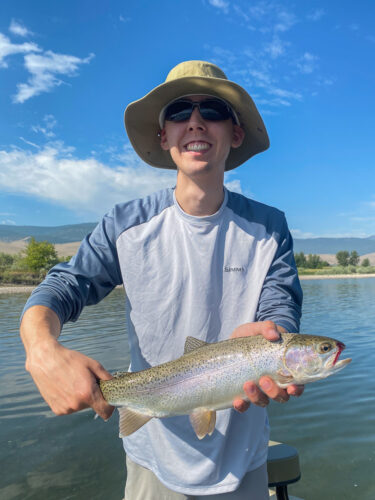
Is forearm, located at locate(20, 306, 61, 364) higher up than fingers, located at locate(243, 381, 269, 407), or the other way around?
forearm, located at locate(20, 306, 61, 364)

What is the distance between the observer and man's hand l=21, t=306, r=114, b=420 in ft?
6.88

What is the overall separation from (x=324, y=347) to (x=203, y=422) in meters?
0.94

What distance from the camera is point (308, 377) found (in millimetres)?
2514

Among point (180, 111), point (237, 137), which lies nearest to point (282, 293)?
point (237, 137)

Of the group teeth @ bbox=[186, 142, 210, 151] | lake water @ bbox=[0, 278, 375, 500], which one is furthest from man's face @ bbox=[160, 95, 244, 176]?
lake water @ bbox=[0, 278, 375, 500]

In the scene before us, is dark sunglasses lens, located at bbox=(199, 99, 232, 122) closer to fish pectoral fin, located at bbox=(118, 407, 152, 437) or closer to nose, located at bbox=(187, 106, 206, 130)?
nose, located at bbox=(187, 106, 206, 130)

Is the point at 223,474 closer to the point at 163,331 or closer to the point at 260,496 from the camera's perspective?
the point at 260,496

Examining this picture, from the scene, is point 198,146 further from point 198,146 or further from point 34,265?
point 34,265

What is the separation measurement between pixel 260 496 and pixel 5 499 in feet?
17.0

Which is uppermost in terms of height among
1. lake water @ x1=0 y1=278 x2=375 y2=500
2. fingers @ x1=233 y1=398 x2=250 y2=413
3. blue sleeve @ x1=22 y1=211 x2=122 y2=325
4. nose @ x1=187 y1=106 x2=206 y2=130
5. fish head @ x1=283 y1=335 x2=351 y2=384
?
nose @ x1=187 y1=106 x2=206 y2=130

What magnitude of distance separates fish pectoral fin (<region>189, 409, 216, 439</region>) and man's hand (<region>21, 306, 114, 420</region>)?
0.72 m

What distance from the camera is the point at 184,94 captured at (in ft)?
11.0

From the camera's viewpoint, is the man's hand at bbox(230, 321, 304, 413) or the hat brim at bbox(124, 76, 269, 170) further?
the hat brim at bbox(124, 76, 269, 170)

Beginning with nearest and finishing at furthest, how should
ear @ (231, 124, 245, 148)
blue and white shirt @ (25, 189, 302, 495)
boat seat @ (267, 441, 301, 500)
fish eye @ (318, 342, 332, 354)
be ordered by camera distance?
fish eye @ (318, 342, 332, 354)
blue and white shirt @ (25, 189, 302, 495)
boat seat @ (267, 441, 301, 500)
ear @ (231, 124, 245, 148)
